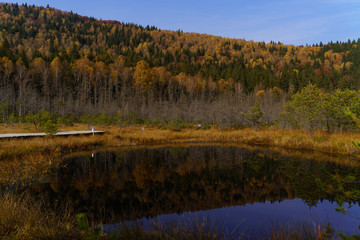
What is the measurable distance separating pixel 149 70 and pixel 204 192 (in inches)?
2703

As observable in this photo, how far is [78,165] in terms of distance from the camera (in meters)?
13.5

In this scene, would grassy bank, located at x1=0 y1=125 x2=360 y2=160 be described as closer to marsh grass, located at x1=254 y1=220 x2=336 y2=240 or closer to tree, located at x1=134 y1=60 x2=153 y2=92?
marsh grass, located at x1=254 y1=220 x2=336 y2=240

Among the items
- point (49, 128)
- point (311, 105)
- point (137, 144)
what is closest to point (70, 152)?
point (49, 128)

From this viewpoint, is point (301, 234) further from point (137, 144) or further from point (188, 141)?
point (188, 141)

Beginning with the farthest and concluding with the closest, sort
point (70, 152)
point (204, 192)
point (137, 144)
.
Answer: point (137, 144) < point (70, 152) < point (204, 192)

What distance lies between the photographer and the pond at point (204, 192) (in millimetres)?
6680

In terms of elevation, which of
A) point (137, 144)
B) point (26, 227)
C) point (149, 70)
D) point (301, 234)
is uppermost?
point (149, 70)

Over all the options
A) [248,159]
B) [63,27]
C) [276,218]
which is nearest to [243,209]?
[276,218]

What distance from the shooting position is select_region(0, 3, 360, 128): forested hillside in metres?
46.8

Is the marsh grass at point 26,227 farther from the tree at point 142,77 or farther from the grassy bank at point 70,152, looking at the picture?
the tree at point 142,77

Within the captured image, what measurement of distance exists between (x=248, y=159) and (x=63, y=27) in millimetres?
114816

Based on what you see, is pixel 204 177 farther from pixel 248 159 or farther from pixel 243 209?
pixel 248 159

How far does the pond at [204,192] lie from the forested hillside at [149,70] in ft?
67.8

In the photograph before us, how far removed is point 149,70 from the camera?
74062 millimetres
